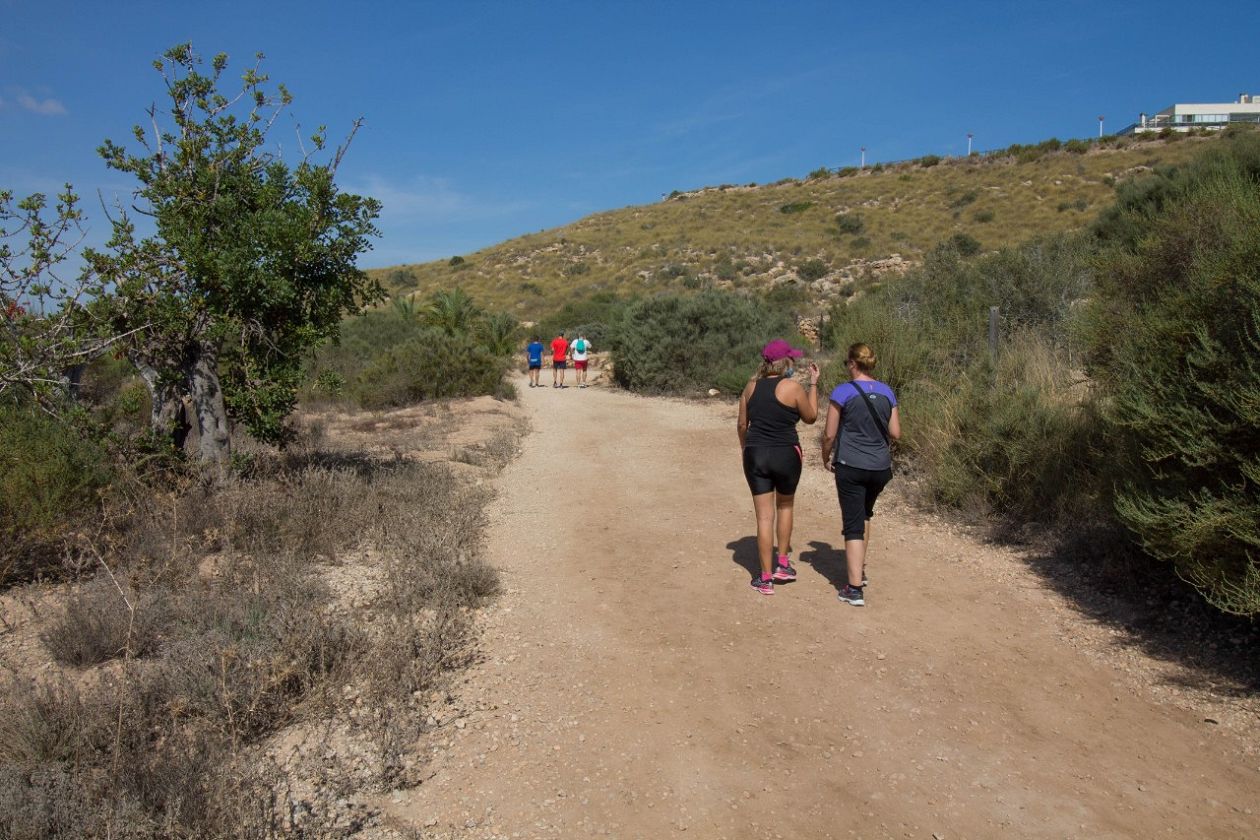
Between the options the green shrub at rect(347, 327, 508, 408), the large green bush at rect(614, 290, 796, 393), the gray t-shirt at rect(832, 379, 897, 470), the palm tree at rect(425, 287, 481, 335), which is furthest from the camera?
the palm tree at rect(425, 287, 481, 335)

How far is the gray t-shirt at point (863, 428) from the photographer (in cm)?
582

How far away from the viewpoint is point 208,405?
7539mm

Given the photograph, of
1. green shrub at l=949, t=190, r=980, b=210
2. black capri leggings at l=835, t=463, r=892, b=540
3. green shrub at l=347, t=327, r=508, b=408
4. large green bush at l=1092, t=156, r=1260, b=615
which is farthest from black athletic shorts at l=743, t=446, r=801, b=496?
green shrub at l=949, t=190, r=980, b=210

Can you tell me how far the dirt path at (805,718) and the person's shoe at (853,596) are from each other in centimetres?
7

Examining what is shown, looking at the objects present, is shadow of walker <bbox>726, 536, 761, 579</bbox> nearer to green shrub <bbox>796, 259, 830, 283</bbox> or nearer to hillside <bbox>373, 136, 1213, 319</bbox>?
hillside <bbox>373, 136, 1213, 319</bbox>

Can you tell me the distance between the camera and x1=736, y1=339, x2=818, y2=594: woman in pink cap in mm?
5934

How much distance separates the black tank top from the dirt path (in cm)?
111

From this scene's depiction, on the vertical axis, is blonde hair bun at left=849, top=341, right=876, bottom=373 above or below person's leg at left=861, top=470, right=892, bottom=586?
above

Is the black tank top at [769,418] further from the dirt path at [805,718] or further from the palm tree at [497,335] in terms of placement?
the palm tree at [497,335]

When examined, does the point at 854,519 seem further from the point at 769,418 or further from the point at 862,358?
the point at 862,358

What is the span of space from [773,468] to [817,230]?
43.0 metres

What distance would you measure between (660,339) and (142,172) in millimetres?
13499

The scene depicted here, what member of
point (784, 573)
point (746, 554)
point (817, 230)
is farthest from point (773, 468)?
point (817, 230)

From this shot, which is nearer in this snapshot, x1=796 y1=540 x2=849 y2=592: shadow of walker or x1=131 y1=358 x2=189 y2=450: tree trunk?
x1=796 y1=540 x2=849 y2=592: shadow of walker
